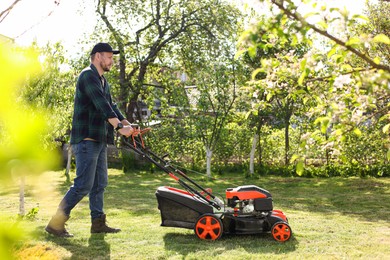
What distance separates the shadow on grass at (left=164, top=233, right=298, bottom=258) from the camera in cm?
386

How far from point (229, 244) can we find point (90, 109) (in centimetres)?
170

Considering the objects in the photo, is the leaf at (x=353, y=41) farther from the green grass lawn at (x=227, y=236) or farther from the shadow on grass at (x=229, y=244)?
the shadow on grass at (x=229, y=244)

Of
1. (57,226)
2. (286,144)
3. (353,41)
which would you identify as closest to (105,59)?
(57,226)

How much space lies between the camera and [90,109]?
4.23m

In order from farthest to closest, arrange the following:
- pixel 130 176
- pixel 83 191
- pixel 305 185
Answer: pixel 130 176 → pixel 305 185 → pixel 83 191

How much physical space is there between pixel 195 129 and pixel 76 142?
8431 millimetres

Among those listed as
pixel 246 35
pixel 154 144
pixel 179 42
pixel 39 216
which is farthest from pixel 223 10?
pixel 246 35

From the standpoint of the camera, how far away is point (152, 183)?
1037 centimetres

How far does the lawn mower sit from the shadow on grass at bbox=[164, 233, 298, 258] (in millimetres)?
79

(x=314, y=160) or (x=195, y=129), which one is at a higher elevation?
(x=195, y=129)

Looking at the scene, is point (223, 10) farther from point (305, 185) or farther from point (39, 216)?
point (39, 216)

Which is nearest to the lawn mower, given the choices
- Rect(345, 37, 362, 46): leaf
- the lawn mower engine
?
the lawn mower engine

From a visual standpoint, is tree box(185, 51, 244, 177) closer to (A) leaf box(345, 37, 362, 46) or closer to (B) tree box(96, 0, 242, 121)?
(B) tree box(96, 0, 242, 121)

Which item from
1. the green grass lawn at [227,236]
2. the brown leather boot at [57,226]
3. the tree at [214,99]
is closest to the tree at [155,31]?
the tree at [214,99]
